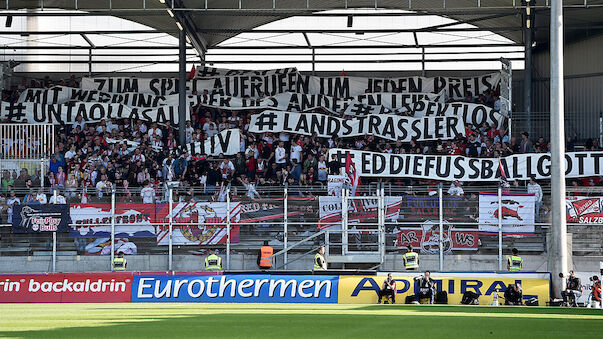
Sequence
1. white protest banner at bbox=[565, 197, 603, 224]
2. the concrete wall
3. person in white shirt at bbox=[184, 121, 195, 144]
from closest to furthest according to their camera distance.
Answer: white protest banner at bbox=[565, 197, 603, 224], the concrete wall, person in white shirt at bbox=[184, 121, 195, 144]

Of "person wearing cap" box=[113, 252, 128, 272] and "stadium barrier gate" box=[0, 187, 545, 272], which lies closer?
"person wearing cap" box=[113, 252, 128, 272]

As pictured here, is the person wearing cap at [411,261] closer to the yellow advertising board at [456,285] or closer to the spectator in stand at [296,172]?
the yellow advertising board at [456,285]

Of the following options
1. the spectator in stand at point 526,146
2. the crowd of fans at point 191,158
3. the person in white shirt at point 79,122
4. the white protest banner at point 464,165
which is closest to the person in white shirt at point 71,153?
the crowd of fans at point 191,158

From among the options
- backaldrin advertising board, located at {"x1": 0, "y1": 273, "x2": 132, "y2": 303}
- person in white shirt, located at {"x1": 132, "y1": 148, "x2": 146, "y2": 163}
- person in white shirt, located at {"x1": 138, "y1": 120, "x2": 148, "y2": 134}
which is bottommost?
backaldrin advertising board, located at {"x1": 0, "y1": 273, "x2": 132, "y2": 303}

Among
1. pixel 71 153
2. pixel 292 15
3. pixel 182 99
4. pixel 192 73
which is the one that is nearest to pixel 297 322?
pixel 71 153

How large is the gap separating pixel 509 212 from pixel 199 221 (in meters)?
9.53

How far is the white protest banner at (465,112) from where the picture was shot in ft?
117

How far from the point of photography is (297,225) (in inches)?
1120

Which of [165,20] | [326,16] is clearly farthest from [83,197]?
[326,16]

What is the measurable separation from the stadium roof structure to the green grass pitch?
17341 mm

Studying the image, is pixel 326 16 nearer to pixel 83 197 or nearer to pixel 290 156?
pixel 290 156

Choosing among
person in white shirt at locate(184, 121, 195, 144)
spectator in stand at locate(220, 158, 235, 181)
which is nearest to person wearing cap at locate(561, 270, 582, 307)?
spectator in stand at locate(220, 158, 235, 181)

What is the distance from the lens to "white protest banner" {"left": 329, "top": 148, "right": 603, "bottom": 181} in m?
30.7

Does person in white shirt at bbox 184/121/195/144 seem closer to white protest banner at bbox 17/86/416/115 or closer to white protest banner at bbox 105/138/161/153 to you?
white protest banner at bbox 105/138/161/153
